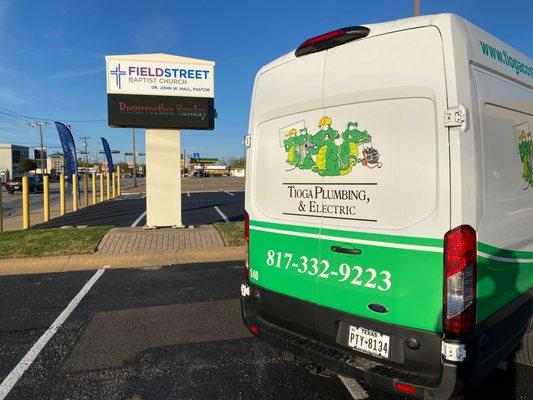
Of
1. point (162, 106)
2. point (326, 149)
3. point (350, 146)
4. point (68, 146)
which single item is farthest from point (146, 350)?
point (68, 146)

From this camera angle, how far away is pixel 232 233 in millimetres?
9039

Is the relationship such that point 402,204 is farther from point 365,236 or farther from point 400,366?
point 400,366

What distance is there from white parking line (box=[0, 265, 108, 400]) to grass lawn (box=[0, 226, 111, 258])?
1.96 m

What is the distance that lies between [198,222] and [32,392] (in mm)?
8316

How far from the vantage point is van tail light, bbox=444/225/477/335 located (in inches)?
94.0

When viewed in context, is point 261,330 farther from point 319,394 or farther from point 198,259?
point 198,259

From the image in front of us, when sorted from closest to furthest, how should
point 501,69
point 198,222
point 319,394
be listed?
point 501,69 < point 319,394 < point 198,222

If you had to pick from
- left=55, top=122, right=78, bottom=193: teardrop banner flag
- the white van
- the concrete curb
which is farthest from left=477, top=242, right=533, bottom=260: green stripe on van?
left=55, top=122, right=78, bottom=193: teardrop banner flag

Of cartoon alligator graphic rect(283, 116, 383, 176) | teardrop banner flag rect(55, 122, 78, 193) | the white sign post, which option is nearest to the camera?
cartoon alligator graphic rect(283, 116, 383, 176)

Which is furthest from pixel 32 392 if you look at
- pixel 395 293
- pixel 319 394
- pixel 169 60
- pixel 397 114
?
pixel 169 60

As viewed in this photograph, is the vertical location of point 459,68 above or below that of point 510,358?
above

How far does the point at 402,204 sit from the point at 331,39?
4.13 ft

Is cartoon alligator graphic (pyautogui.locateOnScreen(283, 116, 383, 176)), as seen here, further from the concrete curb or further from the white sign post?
the white sign post

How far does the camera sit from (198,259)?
7.87m
